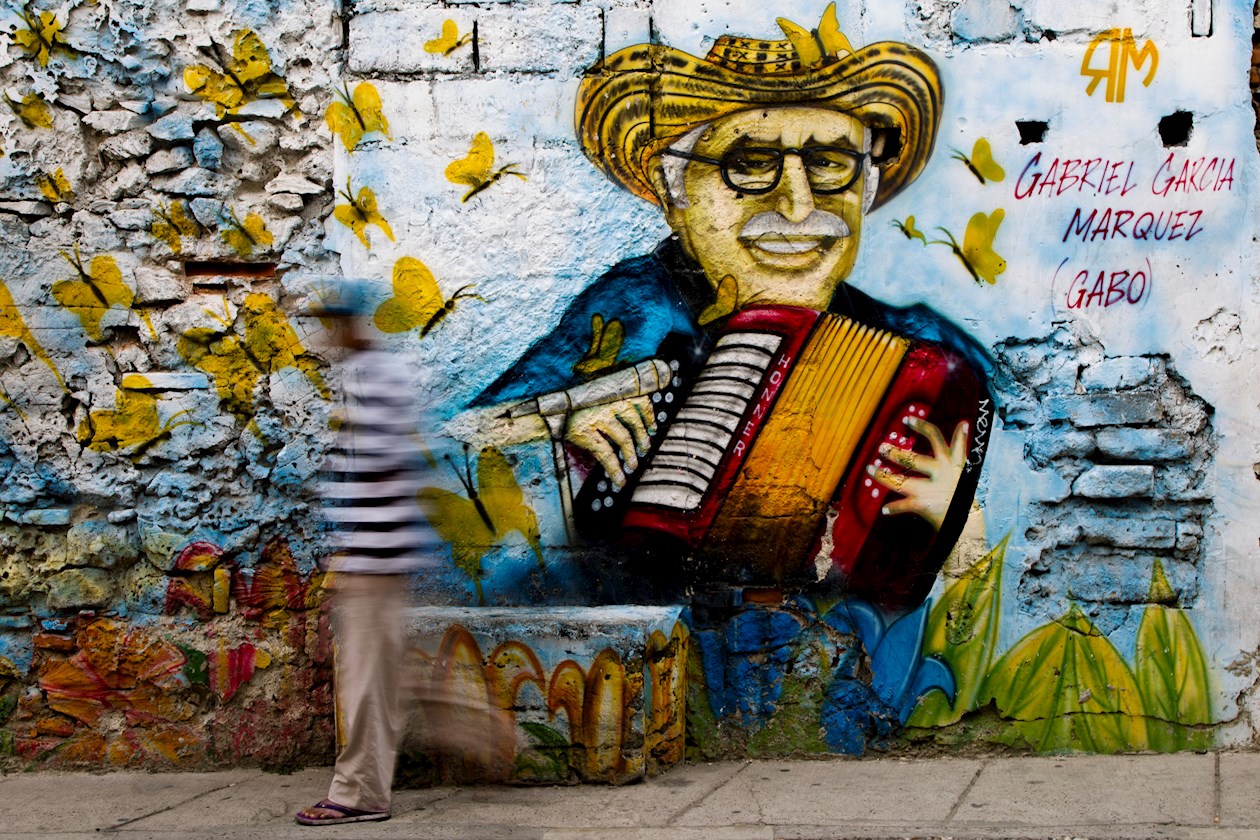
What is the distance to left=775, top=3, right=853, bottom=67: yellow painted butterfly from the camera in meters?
4.06

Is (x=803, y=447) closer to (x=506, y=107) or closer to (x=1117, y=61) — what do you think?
(x=506, y=107)

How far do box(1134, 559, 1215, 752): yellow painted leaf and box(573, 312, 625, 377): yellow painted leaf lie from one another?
2.02 metres

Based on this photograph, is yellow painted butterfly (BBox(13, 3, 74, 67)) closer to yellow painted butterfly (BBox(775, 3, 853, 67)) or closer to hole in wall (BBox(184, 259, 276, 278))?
hole in wall (BBox(184, 259, 276, 278))

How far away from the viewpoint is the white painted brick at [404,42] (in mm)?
4141

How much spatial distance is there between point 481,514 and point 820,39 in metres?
2.00

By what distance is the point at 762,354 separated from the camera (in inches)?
162

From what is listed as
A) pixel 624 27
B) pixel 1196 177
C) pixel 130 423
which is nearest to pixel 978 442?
pixel 1196 177

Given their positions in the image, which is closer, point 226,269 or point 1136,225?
point 1136,225

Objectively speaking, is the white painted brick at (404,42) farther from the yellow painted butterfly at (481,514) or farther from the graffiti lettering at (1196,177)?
the graffiti lettering at (1196,177)

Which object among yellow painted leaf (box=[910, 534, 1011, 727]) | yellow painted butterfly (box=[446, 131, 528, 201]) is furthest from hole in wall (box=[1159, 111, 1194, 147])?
yellow painted butterfly (box=[446, 131, 528, 201])

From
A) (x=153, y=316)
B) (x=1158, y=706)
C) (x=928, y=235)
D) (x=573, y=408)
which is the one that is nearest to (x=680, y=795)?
(x=573, y=408)

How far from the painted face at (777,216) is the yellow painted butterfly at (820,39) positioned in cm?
19

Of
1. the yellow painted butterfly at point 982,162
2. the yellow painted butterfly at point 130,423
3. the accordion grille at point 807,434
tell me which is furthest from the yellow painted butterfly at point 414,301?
the yellow painted butterfly at point 982,162

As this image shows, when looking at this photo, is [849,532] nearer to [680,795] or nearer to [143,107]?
[680,795]
